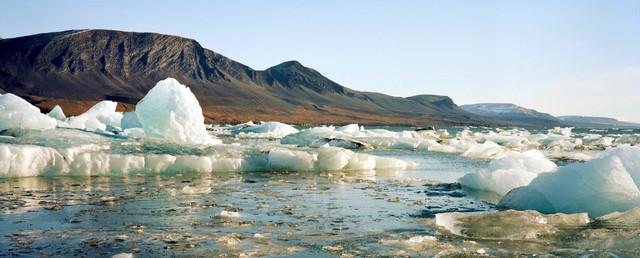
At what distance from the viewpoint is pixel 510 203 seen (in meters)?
7.71

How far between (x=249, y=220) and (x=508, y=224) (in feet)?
8.88

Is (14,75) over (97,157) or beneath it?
over

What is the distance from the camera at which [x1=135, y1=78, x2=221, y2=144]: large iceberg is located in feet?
50.4

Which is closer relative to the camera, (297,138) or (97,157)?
(97,157)

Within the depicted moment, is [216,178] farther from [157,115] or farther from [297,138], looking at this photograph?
[297,138]

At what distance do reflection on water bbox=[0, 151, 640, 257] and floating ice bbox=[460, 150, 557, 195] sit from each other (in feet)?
1.20

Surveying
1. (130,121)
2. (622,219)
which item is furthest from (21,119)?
(622,219)

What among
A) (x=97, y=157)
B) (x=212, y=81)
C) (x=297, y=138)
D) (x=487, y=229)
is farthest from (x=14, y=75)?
(x=487, y=229)

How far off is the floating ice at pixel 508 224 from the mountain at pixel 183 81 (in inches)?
3296

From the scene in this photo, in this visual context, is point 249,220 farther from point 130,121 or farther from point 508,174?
point 130,121

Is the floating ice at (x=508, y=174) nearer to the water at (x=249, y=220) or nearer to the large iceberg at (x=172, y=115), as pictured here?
the water at (x=249, y=220)

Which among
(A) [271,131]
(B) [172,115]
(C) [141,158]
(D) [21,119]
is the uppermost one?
(B) [172,115]

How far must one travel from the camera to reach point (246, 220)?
6523mm

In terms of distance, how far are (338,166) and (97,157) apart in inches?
192
